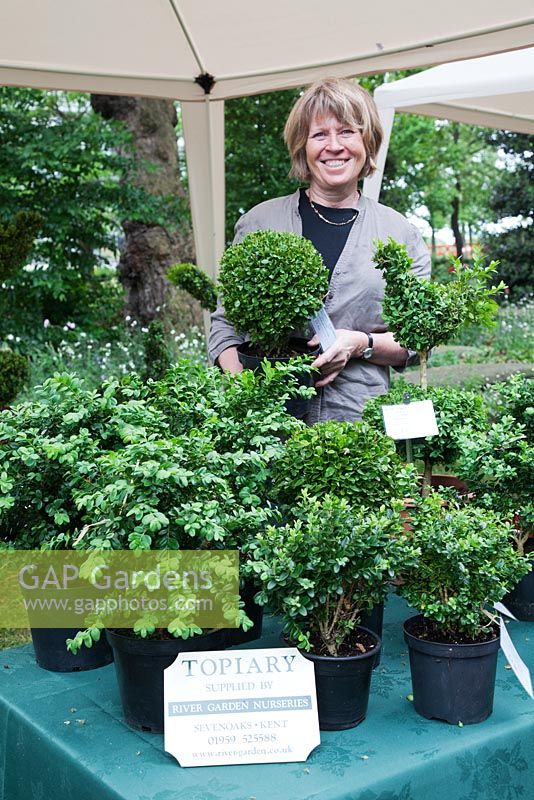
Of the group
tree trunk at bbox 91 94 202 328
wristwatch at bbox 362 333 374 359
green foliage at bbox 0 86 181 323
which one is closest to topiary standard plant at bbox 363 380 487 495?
wristwatch at bbox 362 333 374 359

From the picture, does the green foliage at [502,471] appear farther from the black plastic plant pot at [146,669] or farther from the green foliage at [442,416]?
the black plastic plant pot at [146,669]

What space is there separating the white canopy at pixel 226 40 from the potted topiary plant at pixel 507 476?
2.19 meters

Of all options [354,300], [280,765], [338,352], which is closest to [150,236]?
[354,300]

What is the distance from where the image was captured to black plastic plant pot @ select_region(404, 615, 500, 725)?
1258 millimetres

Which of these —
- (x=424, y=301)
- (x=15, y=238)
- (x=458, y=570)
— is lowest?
(x=458, y=570)

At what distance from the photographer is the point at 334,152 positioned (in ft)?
6.92

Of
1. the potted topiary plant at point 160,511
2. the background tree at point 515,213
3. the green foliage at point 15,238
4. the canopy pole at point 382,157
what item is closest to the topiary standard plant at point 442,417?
the potted topiary plant at point 160,511

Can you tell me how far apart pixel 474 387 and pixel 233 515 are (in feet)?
16.8

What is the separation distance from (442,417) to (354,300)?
478 millimetres

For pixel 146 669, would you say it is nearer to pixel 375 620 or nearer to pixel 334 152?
pixel 375 620

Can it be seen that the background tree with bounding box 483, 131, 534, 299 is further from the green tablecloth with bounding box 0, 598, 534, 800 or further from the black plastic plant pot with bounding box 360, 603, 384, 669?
the green tablecloth with bounding box 0, 598, 534, 800

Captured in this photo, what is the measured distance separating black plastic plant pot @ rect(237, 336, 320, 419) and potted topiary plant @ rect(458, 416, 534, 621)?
421 millimetres

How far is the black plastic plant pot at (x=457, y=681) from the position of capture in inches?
49.5

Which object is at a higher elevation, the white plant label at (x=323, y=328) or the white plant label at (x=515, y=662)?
the white plant label at (x=323, y=328)
